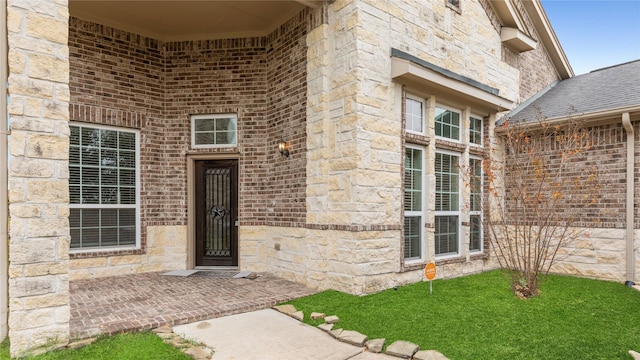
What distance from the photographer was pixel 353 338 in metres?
3.78

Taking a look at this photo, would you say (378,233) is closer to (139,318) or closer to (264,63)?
(139,318)

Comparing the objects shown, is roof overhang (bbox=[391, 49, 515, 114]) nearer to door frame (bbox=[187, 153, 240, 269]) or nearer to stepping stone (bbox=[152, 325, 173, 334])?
door frame (bbox=[187, 153, 240, 269])

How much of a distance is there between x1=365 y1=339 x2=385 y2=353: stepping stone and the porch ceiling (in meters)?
4.72

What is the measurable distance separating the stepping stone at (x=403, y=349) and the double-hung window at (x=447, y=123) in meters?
3.95

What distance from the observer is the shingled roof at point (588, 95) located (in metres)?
6.61

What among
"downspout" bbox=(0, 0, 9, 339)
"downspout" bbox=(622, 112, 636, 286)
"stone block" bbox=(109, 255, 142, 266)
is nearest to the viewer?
"downspout" bbox=(0, 0, 9, 339)

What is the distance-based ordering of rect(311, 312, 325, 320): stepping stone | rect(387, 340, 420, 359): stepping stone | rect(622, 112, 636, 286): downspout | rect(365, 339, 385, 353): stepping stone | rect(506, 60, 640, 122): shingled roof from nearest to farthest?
rect(387, 340, 420, 359): stepping stone → rect(365, 339, 385, 353): stepping stone → rect(311, 312, 325, 320): stepping stone → rect(622, 112, 636, 286): downspout → rect(506, 60, 640, 122): shingled roof

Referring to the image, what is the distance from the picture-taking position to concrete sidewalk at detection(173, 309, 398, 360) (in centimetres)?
347

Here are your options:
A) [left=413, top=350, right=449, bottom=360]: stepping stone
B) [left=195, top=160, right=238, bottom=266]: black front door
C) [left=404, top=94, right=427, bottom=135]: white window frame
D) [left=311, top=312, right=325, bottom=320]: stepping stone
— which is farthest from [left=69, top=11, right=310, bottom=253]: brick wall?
[left=413, top=350, right=449, bottom=360]: stepping stone

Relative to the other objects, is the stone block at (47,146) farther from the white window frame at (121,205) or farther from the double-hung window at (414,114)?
the double-hung window at (414,114)

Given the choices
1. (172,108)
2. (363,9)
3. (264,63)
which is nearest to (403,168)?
(363,9)

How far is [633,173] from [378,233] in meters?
4.47

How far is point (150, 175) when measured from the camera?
22.5 ft

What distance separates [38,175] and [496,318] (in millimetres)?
4867
